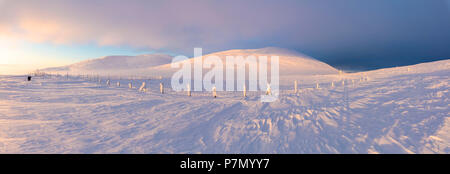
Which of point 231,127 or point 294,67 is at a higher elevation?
point 294,67

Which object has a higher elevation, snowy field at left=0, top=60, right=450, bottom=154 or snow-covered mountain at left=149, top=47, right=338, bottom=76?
snow-covered mountain at left=149, top=47, right=338, bottom=76

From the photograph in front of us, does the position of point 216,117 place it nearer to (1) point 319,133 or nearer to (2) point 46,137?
(1) point 319,133

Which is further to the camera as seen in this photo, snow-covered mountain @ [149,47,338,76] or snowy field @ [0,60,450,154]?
snow-covered mountain @ [149,47,338,76]

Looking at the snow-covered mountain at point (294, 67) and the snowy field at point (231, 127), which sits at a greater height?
the snow-covered mountain at point (294, 67)

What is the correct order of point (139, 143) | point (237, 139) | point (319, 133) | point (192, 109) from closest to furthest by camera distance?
point (139, 143) < point (237, 139) < point (319, 133) < point (192, 109)

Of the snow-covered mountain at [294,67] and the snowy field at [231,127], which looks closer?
the snowy field at [231,127]

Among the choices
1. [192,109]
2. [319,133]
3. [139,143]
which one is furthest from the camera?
[192,109]

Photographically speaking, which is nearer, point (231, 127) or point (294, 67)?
point (231, 127)

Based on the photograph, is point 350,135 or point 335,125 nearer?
point 350,135
